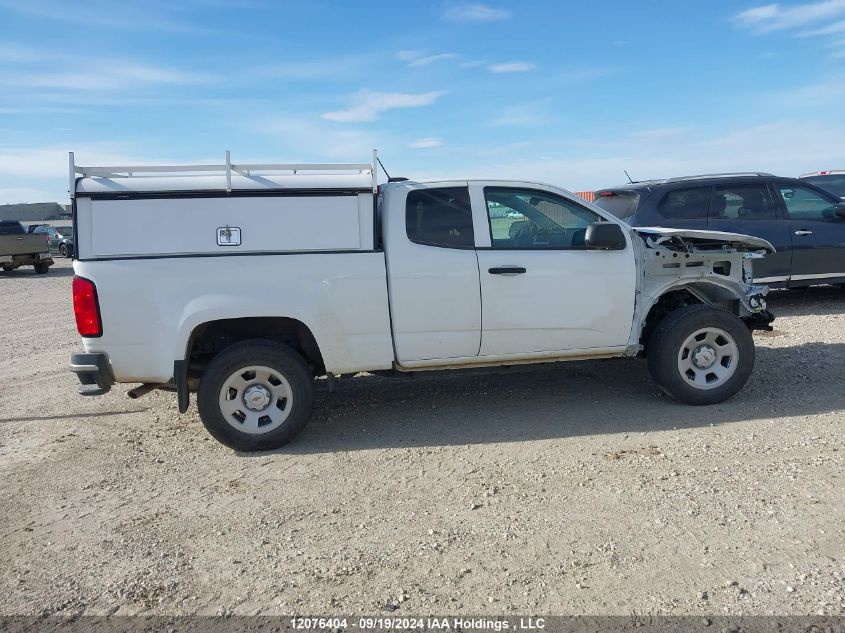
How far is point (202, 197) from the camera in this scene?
16.6 feet

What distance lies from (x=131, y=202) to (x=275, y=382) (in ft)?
5.39

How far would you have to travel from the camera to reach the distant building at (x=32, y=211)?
221 ft

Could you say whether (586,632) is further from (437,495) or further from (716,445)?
(716,445)

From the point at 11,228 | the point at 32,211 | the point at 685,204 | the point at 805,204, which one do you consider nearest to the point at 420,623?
the point at 685,204

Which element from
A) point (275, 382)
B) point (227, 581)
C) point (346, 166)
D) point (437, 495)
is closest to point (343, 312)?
point (275, 382)

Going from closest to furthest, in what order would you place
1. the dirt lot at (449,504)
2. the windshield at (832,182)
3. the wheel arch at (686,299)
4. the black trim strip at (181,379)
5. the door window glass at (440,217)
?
1. the dirt lot at (449,504)
2. the black trim strip at (181,379)
3. the door window glass at (440,217)
4. the wheel arch at (686,299)
5. the windshield at (832,182)

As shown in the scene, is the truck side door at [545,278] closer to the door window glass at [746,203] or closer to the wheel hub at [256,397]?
the wheel hub at [256,397]

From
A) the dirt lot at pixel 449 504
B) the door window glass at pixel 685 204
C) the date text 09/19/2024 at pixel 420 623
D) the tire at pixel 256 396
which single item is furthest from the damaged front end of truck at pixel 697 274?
the date text 09/19/2024 at pixel 420 623

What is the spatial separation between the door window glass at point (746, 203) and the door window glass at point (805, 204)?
0.82 feet

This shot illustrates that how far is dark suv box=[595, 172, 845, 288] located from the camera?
30.0 feet

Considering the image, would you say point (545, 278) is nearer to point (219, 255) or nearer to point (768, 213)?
point (219, 255)

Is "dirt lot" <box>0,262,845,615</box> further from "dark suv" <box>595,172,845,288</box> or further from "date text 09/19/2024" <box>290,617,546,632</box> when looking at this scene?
"dark suv" <box>595,172,845,288</box>

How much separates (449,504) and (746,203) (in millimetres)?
7182

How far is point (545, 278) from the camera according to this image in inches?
217
